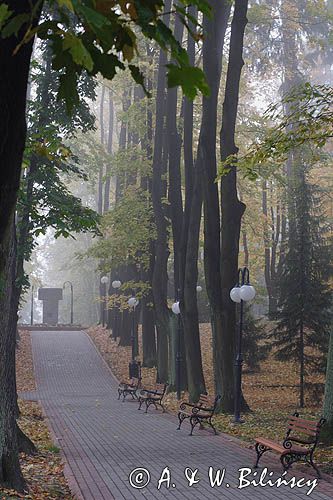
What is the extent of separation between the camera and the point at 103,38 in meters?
2.92

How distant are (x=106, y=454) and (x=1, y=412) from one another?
425 cm

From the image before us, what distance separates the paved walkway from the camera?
29.8ft

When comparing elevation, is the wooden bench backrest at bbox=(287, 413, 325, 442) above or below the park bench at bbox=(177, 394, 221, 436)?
above

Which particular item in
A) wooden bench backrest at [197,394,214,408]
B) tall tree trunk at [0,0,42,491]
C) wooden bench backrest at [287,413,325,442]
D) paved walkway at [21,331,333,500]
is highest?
tall tree trunk at [0,0,42,491]

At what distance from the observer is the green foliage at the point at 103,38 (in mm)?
2854

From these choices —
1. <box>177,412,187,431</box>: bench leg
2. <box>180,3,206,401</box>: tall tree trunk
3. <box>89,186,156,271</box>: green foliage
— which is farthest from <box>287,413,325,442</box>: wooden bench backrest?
<box>89,186,156,271</box>: green foliage

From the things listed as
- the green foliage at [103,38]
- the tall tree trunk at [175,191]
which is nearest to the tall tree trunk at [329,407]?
the green foliage at [103,38]

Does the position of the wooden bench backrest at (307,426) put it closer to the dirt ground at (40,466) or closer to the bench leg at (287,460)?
the bench leg at (287,460)

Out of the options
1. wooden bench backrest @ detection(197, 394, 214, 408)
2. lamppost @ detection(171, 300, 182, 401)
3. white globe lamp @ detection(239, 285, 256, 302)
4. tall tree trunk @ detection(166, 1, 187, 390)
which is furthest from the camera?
tall tree trunk @ detection(166, 1, 187, 390)

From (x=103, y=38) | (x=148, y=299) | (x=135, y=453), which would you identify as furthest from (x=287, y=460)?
(x=148, y=299)

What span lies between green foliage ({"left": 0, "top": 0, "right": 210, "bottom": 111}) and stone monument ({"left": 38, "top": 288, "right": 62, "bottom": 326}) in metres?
52.8

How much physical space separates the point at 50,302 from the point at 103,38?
53992mm

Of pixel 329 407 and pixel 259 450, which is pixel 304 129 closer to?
pixel 329 407

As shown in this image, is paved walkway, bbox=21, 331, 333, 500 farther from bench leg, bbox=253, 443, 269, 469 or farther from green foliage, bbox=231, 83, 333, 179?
green foliage, bbox=231, 83, 333, 179
